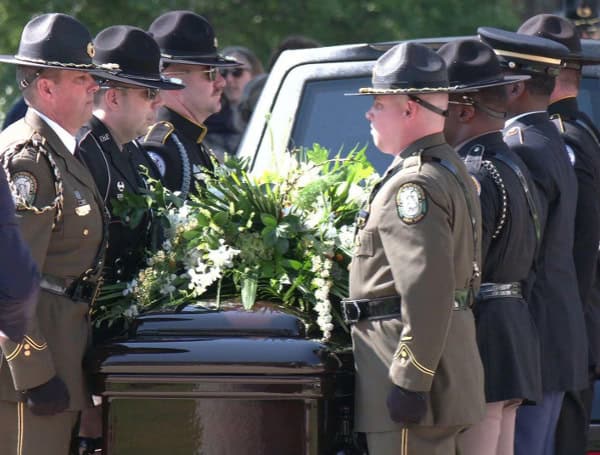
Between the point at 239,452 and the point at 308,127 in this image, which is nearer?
the point at 239,452

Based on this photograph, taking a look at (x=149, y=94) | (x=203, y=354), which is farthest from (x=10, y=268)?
(x=149, y=94)

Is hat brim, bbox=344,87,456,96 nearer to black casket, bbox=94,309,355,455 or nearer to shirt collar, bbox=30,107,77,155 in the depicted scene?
black casket, bbox=94,309,355,455

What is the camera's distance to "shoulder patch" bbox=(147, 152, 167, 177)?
18.3ft

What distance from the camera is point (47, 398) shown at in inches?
165

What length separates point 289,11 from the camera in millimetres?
14719

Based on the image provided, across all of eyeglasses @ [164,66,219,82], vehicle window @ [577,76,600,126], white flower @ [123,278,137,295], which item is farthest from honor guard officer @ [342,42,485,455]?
eyeglasses @ [164,66,219,82]

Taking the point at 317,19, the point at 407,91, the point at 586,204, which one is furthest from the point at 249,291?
the point at 317,19

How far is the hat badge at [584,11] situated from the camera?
992cm

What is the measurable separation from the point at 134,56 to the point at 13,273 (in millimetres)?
1610

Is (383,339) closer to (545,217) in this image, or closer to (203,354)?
(203,354)

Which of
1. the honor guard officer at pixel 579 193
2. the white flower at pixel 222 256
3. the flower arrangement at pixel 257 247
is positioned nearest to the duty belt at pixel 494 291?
the flower arrangement at pixel 257 247

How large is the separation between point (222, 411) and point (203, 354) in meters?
0.17

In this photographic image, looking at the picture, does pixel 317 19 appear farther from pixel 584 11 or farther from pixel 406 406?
pixel 406 406

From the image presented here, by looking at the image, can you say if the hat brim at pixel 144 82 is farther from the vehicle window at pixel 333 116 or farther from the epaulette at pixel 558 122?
the epaulette at pixel 558 122
